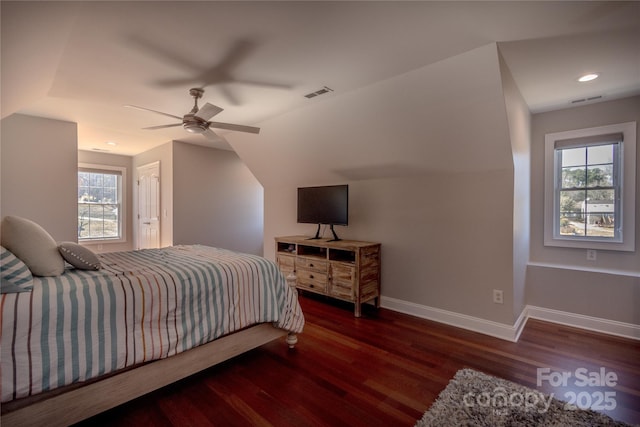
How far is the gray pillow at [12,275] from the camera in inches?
54.3

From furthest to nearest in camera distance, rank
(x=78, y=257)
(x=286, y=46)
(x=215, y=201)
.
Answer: (x=215, y=201)
(x=286, y=46)
(x=78, y=257)

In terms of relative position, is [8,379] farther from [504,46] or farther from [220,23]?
[504,46]

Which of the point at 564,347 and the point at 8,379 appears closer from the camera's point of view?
the point at 8,379

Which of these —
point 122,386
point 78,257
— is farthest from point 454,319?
point 78,257

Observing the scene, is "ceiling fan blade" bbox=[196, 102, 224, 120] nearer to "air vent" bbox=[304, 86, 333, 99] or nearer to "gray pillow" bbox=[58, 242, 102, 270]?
"air vent" bbox=[304, 86, 333, 99]

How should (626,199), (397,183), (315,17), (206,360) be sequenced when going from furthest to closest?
1. (397,183)
2. (626,199)
3. (206,360)
4. (315,17)

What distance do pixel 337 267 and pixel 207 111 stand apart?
2074 millimetres

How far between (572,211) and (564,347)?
1.52 m

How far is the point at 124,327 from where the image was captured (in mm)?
1596

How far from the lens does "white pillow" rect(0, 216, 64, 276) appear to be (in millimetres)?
1628

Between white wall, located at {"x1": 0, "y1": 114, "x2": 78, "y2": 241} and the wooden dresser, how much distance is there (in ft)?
9.60

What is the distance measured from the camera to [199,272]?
6.53ft

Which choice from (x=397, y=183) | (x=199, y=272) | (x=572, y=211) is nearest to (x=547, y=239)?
(x=572, y=211)

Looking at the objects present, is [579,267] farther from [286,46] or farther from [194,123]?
[194,123]
